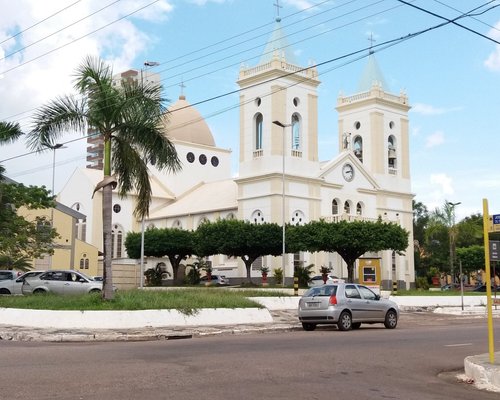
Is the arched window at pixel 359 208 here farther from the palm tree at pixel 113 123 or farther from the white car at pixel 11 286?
the palm tree at pixel 113 123

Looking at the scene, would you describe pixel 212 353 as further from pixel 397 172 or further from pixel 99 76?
pixel 397 172

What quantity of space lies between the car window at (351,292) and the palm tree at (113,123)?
23.0 feet

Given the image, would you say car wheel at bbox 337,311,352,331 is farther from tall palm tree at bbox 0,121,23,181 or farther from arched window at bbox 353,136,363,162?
arched window at bbox 353,136,363,162

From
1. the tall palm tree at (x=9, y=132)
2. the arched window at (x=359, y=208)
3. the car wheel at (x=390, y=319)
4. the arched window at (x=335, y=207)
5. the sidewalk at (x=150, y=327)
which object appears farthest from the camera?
the arched window at (x=359, y=208)

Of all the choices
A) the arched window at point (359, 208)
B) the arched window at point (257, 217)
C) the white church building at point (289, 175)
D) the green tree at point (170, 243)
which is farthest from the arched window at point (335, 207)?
the green tree at point (170, 243)

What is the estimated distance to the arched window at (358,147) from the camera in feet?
225

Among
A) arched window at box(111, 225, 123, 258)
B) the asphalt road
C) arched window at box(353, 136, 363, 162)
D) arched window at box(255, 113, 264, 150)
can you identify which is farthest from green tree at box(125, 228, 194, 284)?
the asphalt road

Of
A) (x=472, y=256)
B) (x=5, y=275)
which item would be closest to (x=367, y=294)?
(x=5, y=275)

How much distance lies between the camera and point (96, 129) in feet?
73.7

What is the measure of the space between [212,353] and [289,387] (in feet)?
12.9

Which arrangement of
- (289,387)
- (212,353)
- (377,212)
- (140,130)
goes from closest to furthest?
(289,387), (212,353), (140,130), (377,212)

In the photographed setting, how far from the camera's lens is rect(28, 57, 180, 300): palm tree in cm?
2209

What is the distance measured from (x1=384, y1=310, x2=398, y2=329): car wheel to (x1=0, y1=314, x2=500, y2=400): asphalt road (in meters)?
6.15

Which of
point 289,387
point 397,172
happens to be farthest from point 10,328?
point 397,172
